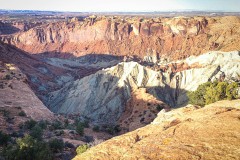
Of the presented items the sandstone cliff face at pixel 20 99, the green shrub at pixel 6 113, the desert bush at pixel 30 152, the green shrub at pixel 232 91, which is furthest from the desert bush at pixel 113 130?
the desert bush at pixel 30 152

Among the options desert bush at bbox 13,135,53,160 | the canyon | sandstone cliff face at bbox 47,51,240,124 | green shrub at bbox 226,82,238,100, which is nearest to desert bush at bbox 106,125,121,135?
the canyon

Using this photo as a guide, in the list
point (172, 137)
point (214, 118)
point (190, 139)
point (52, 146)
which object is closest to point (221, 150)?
point (190, 139)

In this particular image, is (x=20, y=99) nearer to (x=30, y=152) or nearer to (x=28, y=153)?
(x=30, y=152)

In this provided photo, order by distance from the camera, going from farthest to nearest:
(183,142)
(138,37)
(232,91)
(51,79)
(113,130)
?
(138,37)
(51,79)
(113,130)
(232,91)
(183,142)

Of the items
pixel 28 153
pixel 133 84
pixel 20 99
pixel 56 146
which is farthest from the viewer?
pixel 133 84

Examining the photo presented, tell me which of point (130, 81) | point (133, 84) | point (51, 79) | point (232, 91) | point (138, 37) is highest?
point (232, 91)

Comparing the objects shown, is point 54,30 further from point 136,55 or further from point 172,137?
point 172,137

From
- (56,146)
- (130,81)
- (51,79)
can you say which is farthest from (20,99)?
(51,79)

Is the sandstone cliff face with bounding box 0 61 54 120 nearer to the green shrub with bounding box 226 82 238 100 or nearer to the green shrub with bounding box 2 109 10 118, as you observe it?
the green shrub with bounding box 2 109 10 118
